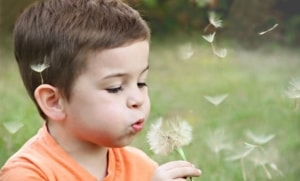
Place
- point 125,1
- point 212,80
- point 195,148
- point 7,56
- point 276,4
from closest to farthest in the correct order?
point 125,1, point 195,148, point 212,80, point 7,56, point 276,4

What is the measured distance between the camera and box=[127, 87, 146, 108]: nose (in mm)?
2355

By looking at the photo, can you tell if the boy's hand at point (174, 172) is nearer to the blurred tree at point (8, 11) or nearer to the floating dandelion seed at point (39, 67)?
the floating dandelion seed at point (39, 67)

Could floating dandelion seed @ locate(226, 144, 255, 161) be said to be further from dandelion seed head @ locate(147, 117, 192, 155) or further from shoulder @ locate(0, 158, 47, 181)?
shoulder @ locate(0, 158, 47, 181)

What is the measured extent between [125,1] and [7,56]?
3.47 metres

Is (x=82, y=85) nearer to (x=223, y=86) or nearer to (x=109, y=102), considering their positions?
(x=109, y=102)

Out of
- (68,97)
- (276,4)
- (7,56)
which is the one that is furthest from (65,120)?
(276,4)

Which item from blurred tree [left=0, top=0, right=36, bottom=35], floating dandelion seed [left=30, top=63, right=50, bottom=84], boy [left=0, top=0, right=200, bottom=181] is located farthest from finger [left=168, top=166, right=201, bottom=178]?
blurred tree [left=0, top=0, right=36, bottom=35]

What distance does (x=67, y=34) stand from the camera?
243 centimetres

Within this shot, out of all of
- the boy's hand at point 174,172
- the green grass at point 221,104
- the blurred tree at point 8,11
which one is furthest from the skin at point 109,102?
the blurred tree at point 8,11

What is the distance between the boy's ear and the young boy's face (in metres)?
0.03

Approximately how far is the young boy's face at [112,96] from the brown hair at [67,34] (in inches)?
1.0

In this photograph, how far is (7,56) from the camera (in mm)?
6117

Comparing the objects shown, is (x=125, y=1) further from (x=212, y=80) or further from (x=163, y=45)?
(x=163, y=45)

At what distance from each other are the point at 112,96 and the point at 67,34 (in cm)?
19
